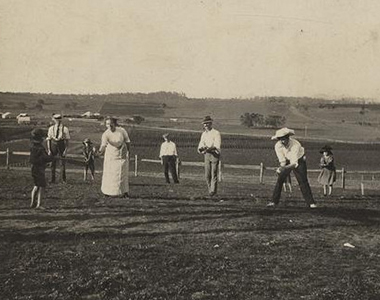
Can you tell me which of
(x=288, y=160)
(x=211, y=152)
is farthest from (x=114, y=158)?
(x=288, y=160)

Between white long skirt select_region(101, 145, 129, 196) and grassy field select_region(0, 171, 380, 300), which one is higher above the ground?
white long skirt select_region(101, 145, 129, 196)

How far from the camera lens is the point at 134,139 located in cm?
5516

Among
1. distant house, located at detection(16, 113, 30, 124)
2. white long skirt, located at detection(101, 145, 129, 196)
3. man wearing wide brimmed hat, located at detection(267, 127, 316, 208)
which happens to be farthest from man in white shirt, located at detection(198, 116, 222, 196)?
→ distant house, located at detection(16, 113, 30, 124)

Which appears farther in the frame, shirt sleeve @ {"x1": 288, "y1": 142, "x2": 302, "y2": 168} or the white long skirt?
the white long skirt

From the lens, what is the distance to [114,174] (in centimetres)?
1261

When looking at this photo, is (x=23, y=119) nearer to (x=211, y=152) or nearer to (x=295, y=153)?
(x=211, y=152)

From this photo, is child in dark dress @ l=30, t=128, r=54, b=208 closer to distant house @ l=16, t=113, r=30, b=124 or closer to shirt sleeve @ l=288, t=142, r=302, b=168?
shirt sleeve @ l=288, t=142, r=302, b=168

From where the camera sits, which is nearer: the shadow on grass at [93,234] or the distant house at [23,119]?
the shadow on grass at [93,234]

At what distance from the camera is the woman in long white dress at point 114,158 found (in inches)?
496

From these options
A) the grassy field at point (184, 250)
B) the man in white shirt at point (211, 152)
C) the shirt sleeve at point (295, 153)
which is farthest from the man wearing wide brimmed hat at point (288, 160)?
the man in white shirt at point (211, 152)

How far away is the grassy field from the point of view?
577 centimetres

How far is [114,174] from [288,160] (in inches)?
158

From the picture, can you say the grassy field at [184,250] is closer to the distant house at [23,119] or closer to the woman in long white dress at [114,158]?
the woman in long white dress at [114,158]

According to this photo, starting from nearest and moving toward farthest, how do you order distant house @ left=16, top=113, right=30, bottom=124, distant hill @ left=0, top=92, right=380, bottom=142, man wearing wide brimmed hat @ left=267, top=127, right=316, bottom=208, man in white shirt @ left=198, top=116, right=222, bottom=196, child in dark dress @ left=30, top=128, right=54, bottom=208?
1. child in dark dress @ left=30, top=128, right=54, bottom=208
2. man wearing wide brimmed hat @ left=267, top=127, right=316, bottom=208
3. man in white shirt @ left=198, top=116, right=222, bottom=196
4. distant house @ left=16, top=113, right=30, bottom=124
5. distant hill @ left=0, top=92, right=380, bottom=142
